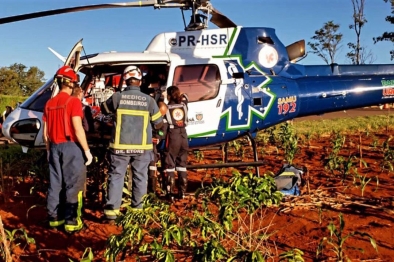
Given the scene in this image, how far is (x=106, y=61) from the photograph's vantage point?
6555 mm

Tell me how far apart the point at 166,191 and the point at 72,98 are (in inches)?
84.7

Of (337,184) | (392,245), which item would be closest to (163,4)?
(337,184)

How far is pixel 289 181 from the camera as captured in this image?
624cm

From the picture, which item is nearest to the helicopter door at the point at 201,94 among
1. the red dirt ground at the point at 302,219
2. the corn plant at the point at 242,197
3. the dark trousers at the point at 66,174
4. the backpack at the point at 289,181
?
the red dirt ground at the point at 302,219

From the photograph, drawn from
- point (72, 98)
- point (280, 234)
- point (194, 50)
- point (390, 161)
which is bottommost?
point (280, 234)

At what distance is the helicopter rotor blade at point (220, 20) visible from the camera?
24.9ft

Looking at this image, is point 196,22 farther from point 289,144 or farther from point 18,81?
point 18,81

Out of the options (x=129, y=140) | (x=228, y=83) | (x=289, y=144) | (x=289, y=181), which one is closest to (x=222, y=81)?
(x=228, y=83)

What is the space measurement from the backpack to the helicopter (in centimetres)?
126

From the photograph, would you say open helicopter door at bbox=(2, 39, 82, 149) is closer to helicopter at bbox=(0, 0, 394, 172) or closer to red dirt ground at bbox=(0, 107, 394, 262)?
helicopter at bbox=(0, 0, 394, 172)

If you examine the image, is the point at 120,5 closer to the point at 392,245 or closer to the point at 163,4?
the point at 163,4

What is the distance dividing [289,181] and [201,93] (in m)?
1.98

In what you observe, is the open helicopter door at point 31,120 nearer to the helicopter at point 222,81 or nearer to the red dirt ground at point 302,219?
the helicopter at point 222,81

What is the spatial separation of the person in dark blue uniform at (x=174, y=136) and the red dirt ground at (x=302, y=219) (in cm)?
35
